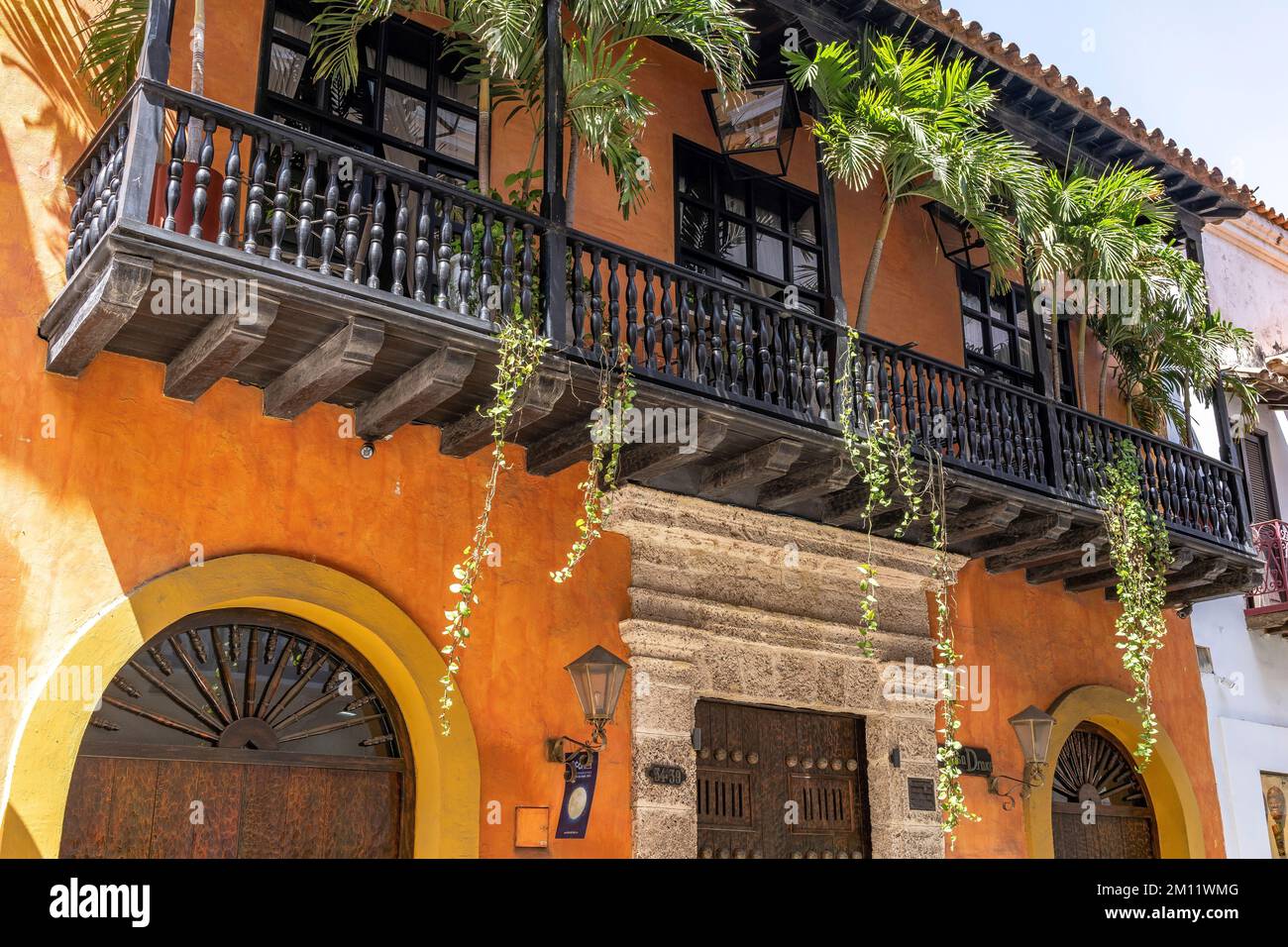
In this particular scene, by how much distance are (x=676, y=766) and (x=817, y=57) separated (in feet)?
15.3

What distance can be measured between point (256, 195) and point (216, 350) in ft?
2.46

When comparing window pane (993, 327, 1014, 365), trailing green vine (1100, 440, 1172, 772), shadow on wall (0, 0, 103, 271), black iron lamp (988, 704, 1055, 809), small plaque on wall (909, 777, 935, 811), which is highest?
window pane (993, 327, 1014, 365)

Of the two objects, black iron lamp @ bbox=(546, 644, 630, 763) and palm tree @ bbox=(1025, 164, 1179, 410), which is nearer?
black iron lamp @ bbox=(546, 644, 630, 763)

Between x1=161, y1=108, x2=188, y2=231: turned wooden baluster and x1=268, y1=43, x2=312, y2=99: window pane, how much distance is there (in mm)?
1624

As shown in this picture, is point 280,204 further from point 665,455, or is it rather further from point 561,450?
point 665,455

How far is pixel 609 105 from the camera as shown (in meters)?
6.91

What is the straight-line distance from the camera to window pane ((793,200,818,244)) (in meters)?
9.64

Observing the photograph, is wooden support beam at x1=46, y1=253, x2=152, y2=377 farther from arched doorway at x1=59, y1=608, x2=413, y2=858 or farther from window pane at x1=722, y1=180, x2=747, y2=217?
window pane at x1=722, y1=180, x2=747, y2=217

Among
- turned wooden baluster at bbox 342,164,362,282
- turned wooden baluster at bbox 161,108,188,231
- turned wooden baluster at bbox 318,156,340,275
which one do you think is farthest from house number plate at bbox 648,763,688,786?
turned wooden baluster at bbox 161,108,188,231

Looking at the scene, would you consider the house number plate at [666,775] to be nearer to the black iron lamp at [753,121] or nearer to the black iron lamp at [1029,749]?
the black iron lamp at [1029,749]

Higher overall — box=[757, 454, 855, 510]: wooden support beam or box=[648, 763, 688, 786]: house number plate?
box=[757, 454, 855, 510]: wooden support beam
